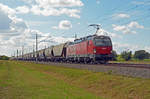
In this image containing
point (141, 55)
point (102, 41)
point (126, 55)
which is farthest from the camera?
point (141, 55)

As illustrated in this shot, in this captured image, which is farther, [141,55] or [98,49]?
[141,55]

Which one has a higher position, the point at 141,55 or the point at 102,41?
the point at 102,41

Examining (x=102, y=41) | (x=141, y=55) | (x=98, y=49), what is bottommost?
(x=98, y=49)

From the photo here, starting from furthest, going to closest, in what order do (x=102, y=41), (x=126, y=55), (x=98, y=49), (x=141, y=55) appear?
1. (x=141, y=55)
2. (x=126, y=55)
3. (x=102, y=41)
4. (x=98, y=49)

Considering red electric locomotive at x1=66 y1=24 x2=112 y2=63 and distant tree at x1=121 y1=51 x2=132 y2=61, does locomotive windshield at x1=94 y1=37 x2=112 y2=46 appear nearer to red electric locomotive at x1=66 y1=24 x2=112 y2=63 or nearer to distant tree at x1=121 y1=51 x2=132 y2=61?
red electric locomotive at x1=66 y1=24 x2=112 y2=63

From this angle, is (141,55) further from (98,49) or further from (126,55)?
(98,49)

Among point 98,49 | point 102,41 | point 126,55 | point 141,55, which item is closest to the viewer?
point 98,49

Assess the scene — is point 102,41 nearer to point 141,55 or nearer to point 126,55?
point 126,55

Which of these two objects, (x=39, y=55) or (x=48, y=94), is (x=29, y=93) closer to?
(x=48, y=94)

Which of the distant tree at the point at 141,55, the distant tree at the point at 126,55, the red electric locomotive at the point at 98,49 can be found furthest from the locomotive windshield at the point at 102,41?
the distant tree at the point at 141,55

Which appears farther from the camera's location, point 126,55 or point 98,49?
point 126,55

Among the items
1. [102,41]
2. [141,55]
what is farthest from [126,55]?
[102,41]

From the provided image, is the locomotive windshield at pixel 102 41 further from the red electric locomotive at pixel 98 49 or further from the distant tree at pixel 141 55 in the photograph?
the distant tree at pixel 141 55

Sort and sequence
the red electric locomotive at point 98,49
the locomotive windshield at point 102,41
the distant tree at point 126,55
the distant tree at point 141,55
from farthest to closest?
the distant tree at point 141,55
the distant tree at point 126,55
the locomotive windshield at point 102,41
the red electric locomotive at point 98,49
